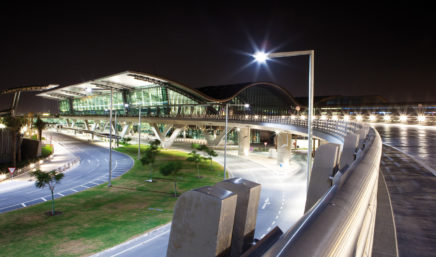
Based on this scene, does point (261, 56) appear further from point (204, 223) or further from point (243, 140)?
point (243, 140)

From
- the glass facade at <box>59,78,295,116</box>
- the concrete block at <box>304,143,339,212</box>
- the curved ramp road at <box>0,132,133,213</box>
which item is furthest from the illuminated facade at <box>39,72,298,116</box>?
the concrete block at <box>304,143,339,212</box>

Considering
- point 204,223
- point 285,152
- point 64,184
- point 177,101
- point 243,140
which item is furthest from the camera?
point 177,101

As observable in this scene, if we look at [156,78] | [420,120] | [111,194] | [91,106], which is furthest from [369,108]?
[91,106]

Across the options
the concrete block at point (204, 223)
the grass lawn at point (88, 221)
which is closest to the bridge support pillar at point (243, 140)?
the grass lawn at point (88, 221)

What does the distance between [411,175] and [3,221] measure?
23.5m

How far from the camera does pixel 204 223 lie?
7.14ft

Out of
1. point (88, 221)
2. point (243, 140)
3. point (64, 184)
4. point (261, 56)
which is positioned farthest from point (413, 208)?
point (243, 140)

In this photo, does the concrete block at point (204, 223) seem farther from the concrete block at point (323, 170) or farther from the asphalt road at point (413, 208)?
the concrete block at point (323, 170)

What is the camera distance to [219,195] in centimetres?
204

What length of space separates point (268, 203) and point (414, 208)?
23.2 metres

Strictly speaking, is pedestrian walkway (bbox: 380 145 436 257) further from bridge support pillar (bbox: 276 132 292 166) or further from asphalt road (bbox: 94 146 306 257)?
A: bridge support pillar (bbox: 276 132 292 166)

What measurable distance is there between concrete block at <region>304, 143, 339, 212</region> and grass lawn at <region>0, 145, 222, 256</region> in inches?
557

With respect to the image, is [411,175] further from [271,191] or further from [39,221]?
[271,191]

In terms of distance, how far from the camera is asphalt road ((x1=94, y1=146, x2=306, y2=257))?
49.4ft
